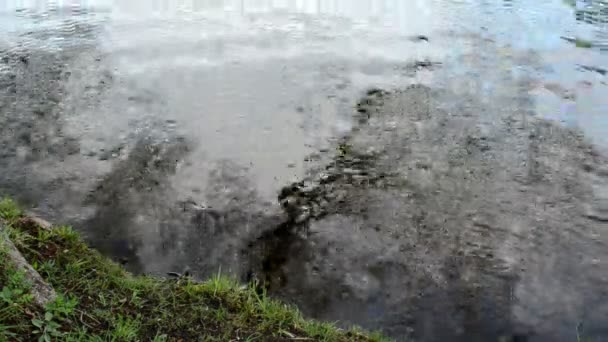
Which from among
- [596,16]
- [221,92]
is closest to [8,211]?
[221,92]

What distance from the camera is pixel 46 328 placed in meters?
2.48

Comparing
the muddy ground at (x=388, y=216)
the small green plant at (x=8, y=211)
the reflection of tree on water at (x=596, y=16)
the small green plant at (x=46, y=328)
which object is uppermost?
the reflection of tree on water at (x=596, y=16)

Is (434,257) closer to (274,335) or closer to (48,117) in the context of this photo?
(274,335)

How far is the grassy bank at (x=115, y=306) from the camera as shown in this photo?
100 inches

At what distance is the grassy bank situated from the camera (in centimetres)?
254

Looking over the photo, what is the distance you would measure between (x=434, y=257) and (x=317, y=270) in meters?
0.77

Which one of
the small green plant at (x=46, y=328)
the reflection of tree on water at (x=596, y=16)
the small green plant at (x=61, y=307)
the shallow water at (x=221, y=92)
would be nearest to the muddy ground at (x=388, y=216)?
the shallow water at (x=221, y=92)

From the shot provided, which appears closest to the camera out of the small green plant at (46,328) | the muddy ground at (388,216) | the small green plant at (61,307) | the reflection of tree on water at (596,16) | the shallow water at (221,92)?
the small green plant at (46,328)

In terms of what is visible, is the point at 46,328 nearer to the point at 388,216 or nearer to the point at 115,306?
the point at 115,306

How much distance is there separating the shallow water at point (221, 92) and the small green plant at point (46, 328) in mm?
1361

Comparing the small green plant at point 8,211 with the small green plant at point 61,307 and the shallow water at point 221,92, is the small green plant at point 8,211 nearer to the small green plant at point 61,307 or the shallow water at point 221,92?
the shallow water at point 221,92

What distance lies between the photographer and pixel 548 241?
424cm

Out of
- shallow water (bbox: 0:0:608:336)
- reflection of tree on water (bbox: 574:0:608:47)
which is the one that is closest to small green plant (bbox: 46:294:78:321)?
shallow water (bbox: 0:0:608:336)

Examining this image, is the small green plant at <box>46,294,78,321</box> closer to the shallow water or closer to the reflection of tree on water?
the shallow water
